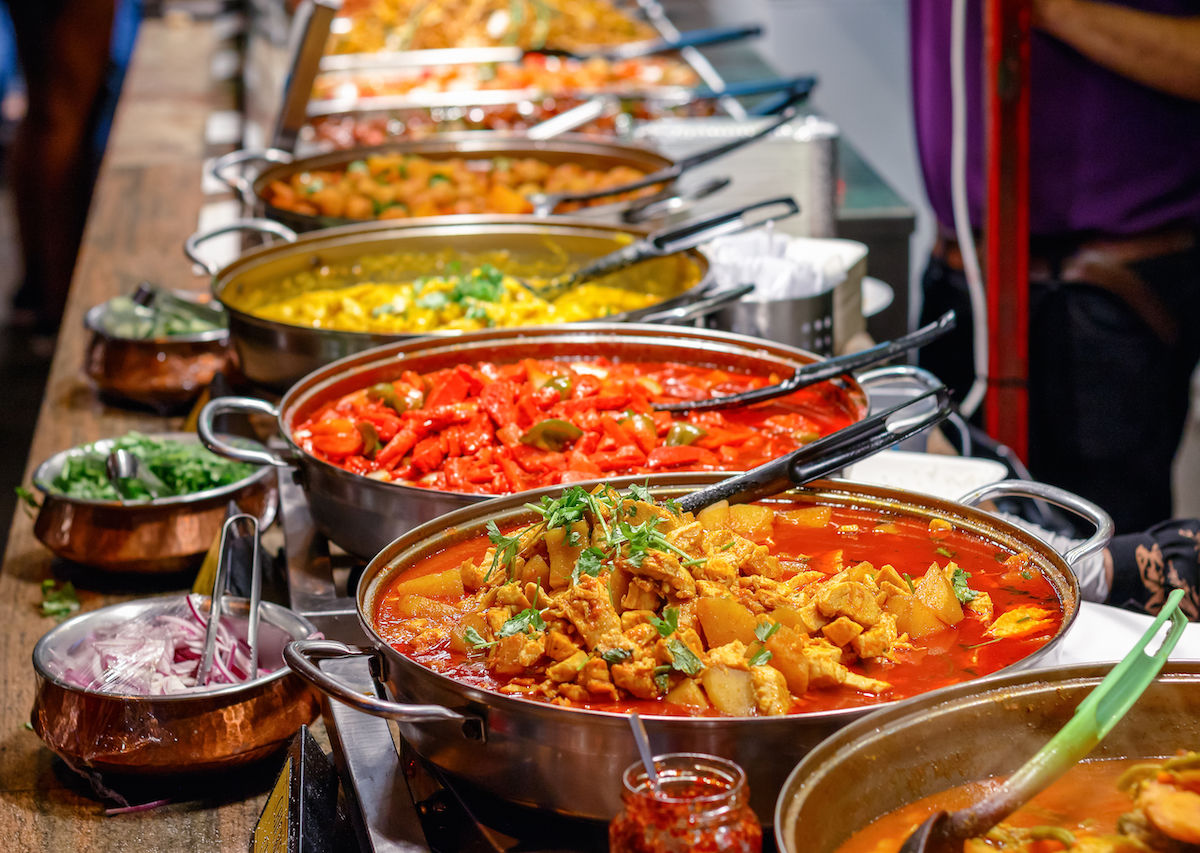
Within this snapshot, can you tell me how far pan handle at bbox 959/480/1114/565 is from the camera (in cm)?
142

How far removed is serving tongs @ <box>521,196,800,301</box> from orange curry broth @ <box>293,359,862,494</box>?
0.51 m

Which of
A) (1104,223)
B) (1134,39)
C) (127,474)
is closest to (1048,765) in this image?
(127,474)

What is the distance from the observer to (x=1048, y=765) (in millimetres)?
892

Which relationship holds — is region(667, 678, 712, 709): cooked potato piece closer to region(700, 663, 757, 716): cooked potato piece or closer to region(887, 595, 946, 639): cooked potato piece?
region(700, 663, 757, 716): cooked potato piece

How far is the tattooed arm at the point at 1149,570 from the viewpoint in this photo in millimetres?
2209

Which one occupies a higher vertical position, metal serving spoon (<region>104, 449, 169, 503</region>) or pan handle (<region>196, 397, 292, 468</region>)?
pan handle (<region>196, 397, 292, 468</region>)

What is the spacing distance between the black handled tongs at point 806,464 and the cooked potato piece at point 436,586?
11.5 inches

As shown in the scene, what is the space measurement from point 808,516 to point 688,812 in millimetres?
768

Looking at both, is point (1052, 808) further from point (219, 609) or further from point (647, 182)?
point (647, 182)

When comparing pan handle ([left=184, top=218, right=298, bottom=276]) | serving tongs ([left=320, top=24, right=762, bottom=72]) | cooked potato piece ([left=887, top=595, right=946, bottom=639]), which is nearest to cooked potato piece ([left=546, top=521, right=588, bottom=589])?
cooked potato piece ([left=887, top=595, right=946, bottom=639])

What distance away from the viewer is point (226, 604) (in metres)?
1.80

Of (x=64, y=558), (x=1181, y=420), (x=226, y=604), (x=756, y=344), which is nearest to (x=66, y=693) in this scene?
(x=226, y=604)

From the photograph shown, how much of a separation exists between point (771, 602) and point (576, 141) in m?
2.82

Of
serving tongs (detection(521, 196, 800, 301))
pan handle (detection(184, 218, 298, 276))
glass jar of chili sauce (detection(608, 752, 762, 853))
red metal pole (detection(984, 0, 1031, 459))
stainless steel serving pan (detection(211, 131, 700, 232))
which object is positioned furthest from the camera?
stainless steel serving pan (detection(211, 131, 700, 232))
